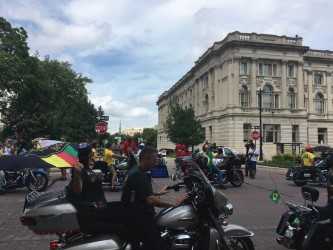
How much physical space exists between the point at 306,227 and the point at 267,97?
61.1 metres

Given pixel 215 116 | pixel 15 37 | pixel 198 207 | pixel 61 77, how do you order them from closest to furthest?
pixel 198 207
pixel 15 37
pixel 61 77
pixel 215 116

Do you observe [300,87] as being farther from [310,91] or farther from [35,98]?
[35,98]

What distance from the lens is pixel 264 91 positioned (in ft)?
217

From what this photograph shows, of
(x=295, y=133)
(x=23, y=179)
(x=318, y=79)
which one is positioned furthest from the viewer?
(x=318, y=79)

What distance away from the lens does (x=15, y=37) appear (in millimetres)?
40312

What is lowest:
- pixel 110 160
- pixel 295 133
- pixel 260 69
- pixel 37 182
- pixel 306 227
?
pixel 37 182

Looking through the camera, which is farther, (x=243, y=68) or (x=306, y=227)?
(x=243, y=68)

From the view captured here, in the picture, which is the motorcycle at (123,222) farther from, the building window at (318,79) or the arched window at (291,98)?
the building window at (318,79)

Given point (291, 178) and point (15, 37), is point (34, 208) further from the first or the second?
point (15, 37)

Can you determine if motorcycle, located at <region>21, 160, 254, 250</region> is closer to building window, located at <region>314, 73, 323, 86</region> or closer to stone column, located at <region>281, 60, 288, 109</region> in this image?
stone column, located at <region>281, 60, 288, 109</region>

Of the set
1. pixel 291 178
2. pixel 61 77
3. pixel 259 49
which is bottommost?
pixel 291 178

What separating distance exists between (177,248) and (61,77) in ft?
199

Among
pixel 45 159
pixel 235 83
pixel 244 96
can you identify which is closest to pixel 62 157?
pixel 45 159

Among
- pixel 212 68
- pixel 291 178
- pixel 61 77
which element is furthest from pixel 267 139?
pixel 291 178
